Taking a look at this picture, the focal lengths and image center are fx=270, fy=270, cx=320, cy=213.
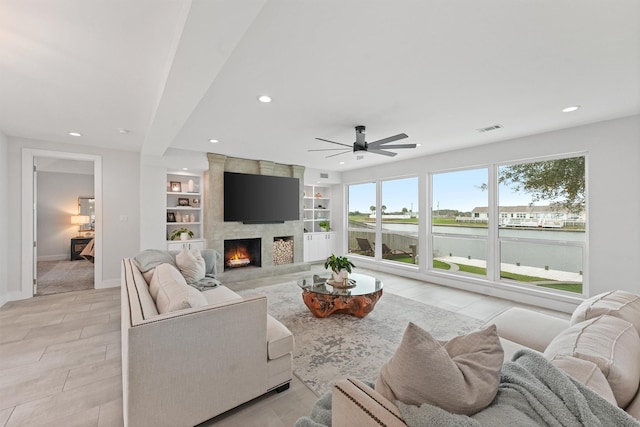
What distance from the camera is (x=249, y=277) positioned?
18.4 feet

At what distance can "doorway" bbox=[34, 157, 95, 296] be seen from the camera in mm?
7066

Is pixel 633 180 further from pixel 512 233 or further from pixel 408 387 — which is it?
pixel 408 387

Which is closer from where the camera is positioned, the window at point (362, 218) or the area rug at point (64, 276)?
the area rug at point (64, 276)

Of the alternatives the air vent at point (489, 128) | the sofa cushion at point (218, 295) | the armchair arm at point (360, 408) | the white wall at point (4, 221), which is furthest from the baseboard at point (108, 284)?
the air vent at point (489, 128)

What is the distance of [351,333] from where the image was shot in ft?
10.0

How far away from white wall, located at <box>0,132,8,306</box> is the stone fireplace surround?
279 cm

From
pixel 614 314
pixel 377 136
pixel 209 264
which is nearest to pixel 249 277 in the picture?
pixel 209 264

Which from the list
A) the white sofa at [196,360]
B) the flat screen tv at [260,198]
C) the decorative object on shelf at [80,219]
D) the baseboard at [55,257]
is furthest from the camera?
the decorative object on shelf at [80,219]

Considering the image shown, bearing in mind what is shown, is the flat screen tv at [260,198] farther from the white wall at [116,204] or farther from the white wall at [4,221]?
the white wall at [4,221]

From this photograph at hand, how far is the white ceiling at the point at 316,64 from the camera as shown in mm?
1573

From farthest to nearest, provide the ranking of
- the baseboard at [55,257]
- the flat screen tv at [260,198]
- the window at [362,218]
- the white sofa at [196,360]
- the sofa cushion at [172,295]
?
the baseboard at [55,257] < the window at [362,218] < the flat screen tv at [260,198] < the sofa cushion at [172,295] < the white sofa at [196,360]

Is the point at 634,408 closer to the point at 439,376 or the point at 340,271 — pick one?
the point at 439,376

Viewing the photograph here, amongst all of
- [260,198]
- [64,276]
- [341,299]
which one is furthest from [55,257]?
[341,299]

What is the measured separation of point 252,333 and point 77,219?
27.7 feet
